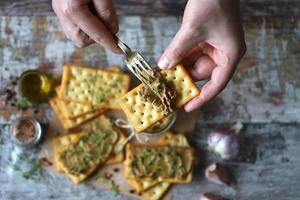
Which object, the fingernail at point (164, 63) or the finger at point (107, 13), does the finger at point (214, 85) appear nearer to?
the fingernail at point (164, 63)

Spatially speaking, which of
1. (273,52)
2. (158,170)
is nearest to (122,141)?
(158,170)

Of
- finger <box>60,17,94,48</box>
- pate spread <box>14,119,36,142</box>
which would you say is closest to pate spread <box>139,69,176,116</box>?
finger <box>60,17,94,48</box>

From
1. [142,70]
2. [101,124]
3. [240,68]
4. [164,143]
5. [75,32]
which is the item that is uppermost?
[75,32]

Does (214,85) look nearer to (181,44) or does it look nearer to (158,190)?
(181,44)

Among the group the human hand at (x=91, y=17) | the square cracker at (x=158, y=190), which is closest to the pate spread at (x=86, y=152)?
the square cracker at (x=158, y=190)

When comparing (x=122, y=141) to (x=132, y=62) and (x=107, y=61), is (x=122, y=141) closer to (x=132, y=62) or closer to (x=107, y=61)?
(x=107, y=61)

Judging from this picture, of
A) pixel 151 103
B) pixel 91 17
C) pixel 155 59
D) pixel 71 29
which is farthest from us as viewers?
pixel 155 59

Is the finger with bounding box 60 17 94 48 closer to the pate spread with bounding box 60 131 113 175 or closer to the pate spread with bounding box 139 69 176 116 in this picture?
the pate spread with bounding box 139 69 176 116

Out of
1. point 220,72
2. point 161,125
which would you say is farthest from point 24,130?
point 220,72
